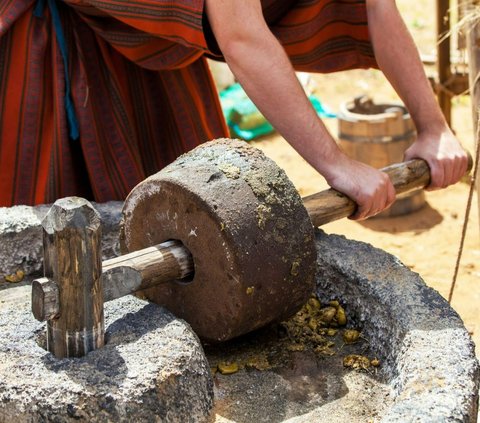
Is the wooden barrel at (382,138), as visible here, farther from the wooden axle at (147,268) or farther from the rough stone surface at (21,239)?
the rough stone surface at (21,239)

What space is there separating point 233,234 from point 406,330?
1.55 feet

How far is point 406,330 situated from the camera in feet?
7.34

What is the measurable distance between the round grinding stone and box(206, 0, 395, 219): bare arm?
0.85ft

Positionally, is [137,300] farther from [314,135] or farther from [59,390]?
[314,135]

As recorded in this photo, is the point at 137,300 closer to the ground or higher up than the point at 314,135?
closer to the ground

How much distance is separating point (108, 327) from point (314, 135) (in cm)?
81

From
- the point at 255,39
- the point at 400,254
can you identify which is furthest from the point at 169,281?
the point at 400,254

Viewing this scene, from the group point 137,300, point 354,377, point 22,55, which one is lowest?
point 354,377

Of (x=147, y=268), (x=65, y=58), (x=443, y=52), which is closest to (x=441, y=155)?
(x=147, y=268)

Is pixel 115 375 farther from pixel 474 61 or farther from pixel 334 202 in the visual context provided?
pixel 474 61

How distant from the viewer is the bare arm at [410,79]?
297 cm

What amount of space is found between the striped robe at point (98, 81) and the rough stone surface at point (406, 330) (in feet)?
2.55

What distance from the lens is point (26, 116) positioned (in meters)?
3.14

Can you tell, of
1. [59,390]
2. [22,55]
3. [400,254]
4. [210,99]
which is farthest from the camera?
[400,254]
